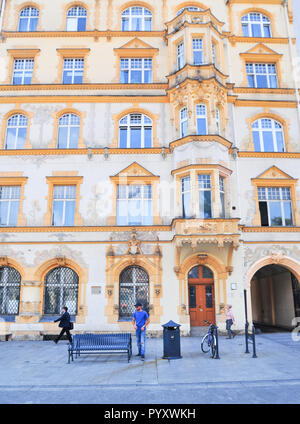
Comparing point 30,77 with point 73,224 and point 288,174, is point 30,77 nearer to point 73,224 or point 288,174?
point 73,224

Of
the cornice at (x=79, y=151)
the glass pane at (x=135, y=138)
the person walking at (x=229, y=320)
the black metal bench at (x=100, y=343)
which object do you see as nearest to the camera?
the black metal bench at (x=100, y=343)

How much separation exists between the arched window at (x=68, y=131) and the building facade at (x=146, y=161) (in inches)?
3.3

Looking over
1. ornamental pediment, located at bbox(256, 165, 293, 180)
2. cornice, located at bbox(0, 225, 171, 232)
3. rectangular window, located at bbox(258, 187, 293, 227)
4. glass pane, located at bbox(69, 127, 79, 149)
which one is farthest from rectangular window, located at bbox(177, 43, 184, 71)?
cornice, located at bbox(0, 225, 171, 232)

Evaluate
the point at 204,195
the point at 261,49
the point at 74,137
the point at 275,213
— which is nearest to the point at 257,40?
the point at 261,49

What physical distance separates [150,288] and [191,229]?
386 centimetres

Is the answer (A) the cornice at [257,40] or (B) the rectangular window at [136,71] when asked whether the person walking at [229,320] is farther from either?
(A) the cornice at [257,40]

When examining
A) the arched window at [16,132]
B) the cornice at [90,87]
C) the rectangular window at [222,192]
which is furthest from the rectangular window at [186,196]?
the arched window at [16,132]

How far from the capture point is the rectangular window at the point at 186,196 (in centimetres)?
1834

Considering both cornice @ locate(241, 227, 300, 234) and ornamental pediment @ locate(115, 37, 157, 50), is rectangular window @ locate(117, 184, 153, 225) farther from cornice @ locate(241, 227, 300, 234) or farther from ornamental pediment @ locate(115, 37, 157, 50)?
ornamental pediment @ locate(115, 37, 157, 50)

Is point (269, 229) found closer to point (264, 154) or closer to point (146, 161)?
point (264, 154)

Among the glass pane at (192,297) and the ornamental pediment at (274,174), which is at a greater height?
the ornamental pediment at (274,174)

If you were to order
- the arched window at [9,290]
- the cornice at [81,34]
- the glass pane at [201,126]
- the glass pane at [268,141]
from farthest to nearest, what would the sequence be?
the cornice at [81,34] < the glass pane at [268,141] < the glass pane at [201,126] < the arched window at [9,290]

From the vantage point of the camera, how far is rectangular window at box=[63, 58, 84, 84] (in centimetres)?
2173

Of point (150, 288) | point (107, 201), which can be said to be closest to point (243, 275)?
point (150, 288)
